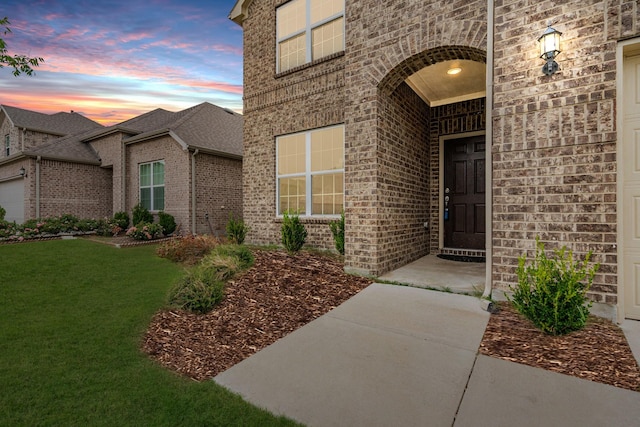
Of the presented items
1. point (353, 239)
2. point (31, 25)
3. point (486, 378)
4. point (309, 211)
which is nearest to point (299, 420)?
point (486, 378)

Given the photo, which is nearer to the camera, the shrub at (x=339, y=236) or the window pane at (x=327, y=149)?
the shrub at (x=339, y=236)

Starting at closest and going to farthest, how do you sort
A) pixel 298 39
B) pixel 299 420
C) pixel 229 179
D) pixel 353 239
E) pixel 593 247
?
1. pixel 299 420
2. pixel 593 247
3. pixel 353 239
4. pixel 298 39
5. pixel 229 179

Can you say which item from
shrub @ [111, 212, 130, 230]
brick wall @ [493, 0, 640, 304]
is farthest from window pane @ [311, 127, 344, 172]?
shrub @ [111, 212, 130, 230]

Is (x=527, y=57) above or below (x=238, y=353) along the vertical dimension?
above

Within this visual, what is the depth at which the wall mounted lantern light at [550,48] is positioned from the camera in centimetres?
343

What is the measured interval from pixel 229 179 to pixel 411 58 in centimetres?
928

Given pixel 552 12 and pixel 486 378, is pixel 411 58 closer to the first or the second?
pixel 552 12

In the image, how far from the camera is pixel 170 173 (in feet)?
37.3

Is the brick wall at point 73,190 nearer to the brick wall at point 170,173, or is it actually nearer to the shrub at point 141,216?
the brick wall at point 170,173

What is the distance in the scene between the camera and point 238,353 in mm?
2797

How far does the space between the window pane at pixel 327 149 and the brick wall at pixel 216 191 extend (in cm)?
594

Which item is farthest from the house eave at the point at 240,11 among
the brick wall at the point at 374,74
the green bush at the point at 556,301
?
the green bush at the point at 556,301

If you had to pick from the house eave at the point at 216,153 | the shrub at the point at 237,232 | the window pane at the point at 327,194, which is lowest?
the shrub at the point at 237,232

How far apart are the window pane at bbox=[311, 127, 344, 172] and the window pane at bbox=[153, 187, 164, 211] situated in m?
7.80
